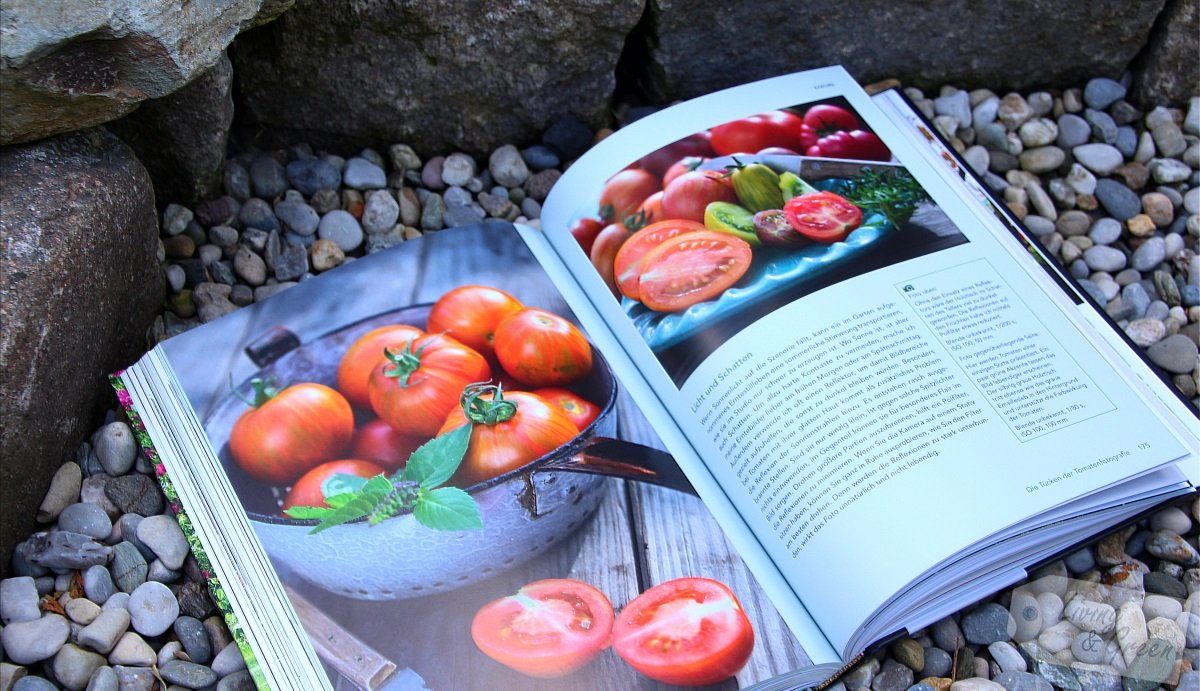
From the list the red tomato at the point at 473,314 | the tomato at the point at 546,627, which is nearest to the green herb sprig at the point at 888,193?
the red tomato at the point at 473,314

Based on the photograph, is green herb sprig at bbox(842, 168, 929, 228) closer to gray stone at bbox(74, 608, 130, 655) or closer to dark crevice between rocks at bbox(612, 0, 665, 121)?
dark crevice between rocks at bbox(612, 0, 665, 121)

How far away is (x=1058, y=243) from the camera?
1.11m

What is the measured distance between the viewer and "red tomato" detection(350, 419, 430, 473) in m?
0.87

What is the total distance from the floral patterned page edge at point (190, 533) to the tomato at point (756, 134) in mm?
576

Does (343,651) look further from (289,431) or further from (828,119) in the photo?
(828,119)

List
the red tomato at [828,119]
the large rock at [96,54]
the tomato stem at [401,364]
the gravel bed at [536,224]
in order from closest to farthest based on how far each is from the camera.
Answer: the large rock at [96,54] → the gravel bed at [536,224] → the tomato stem at [401,364] → the red tomato at [828,119]

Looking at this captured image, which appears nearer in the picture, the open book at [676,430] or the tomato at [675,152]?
the open book at [676,430]

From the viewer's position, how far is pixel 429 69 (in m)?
1.08

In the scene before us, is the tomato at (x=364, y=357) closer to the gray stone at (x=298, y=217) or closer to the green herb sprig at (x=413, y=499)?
the green herb sprig at (x=413, y=499)

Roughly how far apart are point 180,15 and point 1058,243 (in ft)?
2.92

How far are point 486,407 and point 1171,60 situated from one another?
0.92m

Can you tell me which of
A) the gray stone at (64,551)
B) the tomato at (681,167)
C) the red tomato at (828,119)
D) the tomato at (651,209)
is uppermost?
the red tomato at (828,119)

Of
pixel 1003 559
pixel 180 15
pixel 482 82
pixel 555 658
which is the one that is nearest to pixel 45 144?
pixel 180 15

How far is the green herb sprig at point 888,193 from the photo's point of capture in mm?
957
